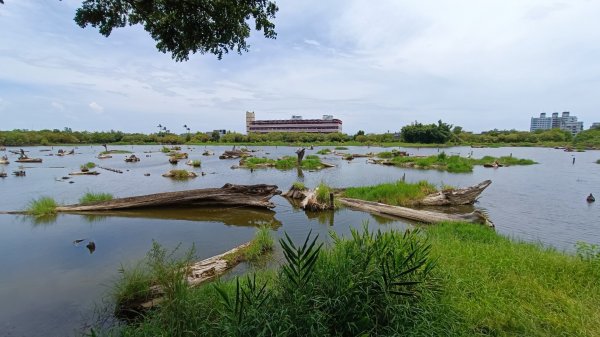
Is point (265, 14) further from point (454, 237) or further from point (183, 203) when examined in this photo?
point (183, 203)

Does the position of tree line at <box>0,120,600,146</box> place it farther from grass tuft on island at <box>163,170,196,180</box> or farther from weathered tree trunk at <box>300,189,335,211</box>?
weathered tree trunk at <box>300,189,335,211</box>

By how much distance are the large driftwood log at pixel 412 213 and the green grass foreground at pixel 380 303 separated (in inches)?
203

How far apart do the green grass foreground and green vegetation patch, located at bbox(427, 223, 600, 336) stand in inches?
0.7

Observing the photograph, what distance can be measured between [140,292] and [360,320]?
4.44 metres

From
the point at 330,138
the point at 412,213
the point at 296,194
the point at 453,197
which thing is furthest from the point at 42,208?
the point at 330,138

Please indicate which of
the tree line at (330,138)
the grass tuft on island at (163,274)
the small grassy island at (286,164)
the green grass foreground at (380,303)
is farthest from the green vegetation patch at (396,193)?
the tree line at (330,138)

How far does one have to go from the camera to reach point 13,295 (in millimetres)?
7152

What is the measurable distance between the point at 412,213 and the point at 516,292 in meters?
7.44

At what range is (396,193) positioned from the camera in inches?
659

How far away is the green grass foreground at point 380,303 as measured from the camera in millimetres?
4141

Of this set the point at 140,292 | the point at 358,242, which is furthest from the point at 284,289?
the point at 140,292

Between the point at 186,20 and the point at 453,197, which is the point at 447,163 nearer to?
the point at 453,197

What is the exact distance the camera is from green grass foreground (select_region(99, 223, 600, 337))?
4141 millimetres

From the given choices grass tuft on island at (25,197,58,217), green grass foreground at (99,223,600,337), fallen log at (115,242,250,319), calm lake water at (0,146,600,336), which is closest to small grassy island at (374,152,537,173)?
calm lake water at (0,146,600,336)
